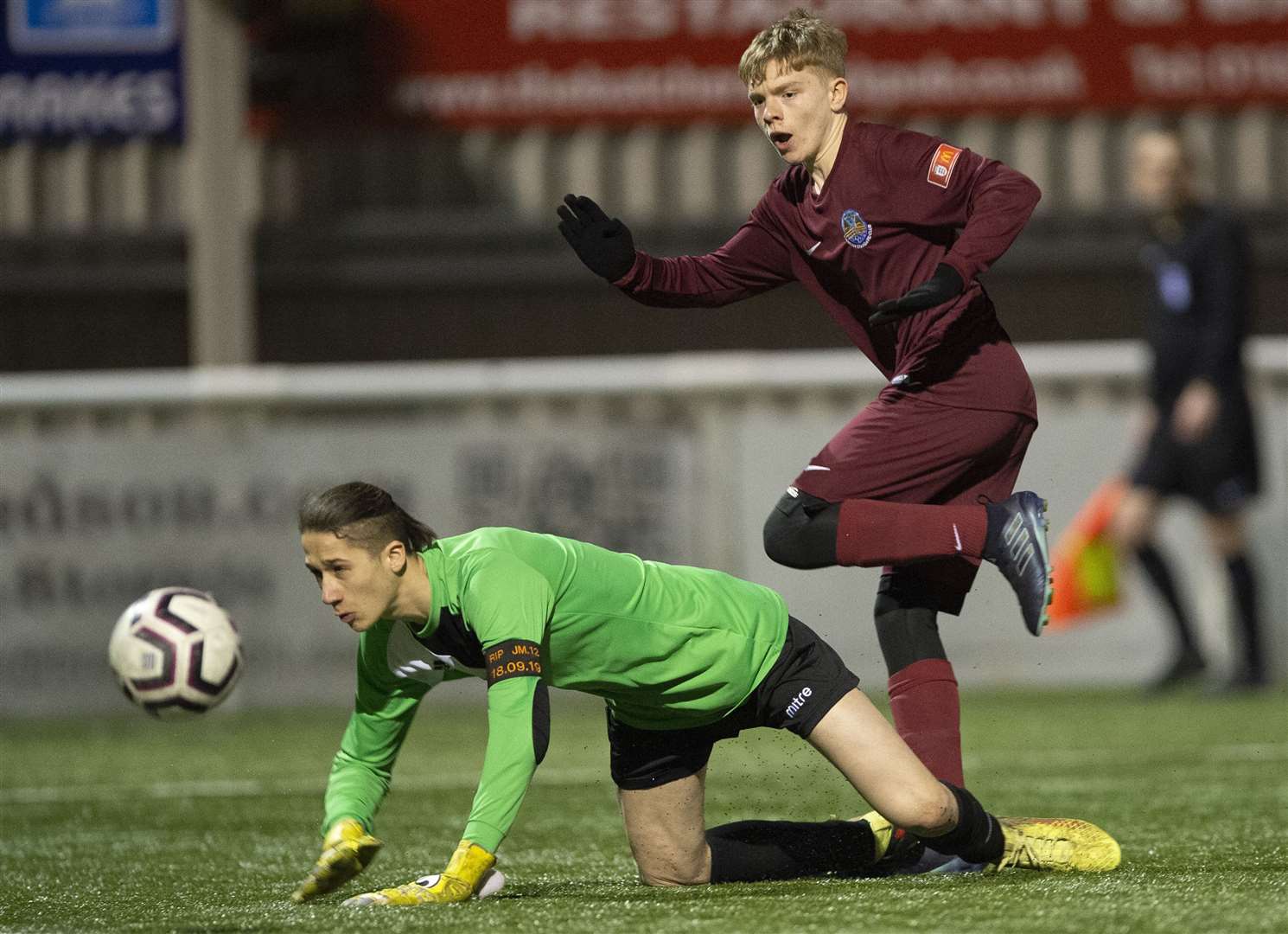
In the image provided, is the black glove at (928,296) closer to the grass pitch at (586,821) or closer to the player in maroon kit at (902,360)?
the player in maroon kit at (902,360)

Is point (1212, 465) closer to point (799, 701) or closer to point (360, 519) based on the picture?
point (799, 701)

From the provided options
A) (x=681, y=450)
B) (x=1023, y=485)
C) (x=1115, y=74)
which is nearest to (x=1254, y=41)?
(x=1115, y=74)

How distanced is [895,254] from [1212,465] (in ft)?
15.3

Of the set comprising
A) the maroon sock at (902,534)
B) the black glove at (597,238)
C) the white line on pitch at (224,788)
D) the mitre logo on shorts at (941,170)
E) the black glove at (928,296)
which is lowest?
the white line on pitch at (224,788)

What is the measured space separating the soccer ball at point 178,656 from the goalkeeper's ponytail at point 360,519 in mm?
1053

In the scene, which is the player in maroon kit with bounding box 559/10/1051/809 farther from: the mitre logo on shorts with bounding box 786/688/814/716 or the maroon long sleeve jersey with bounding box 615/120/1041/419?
the mitre logo on shorts with bounding box 786/688/814/716

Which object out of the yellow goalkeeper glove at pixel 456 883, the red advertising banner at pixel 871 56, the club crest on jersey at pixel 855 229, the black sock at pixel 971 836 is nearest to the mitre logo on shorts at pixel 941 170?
the club crest on jersey at pixel 855 229

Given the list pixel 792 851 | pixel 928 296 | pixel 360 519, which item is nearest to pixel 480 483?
pixel 792 851

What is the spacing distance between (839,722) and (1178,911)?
0.78 meters

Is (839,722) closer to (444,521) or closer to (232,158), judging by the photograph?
(444,521)

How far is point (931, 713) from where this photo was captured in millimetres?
4727

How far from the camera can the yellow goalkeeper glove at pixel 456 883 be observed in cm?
395

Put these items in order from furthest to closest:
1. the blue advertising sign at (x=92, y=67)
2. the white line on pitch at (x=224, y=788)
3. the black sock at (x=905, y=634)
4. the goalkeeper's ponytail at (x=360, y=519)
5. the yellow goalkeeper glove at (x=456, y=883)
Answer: the blue advertising sign at (x=92, y=67) → the white line on pitch at (x=224, y=788) → the black sock at (x=905, y=634) → the goalkeeper's ponytail at (x=360, y=519) → the yellow goalkeeper glove at (x=456, y=883)

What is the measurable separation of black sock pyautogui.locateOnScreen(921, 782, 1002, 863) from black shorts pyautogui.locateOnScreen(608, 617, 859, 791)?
0.34 m
